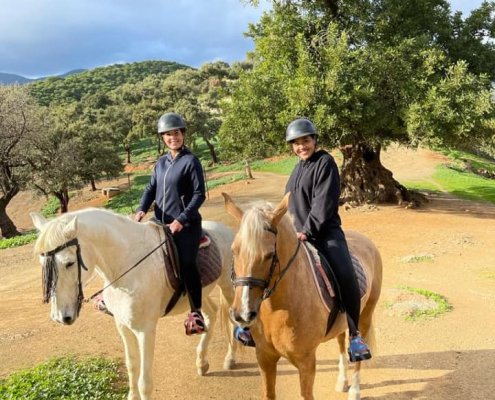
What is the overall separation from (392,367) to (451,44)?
53.9ft

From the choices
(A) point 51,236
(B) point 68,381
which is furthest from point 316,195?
(B) point 68,381

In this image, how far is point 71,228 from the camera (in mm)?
3977

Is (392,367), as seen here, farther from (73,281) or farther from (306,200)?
(73,281)

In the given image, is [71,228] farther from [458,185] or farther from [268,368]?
[458,185]

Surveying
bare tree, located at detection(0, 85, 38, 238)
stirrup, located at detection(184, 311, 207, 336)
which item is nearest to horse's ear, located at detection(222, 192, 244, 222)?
stirrup, located at detection(184, 311, 207, 336)

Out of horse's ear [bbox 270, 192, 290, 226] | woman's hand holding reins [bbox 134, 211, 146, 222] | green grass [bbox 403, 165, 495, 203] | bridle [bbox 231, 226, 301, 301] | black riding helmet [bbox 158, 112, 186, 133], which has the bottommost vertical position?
green grass [bbox 403, 165, 495, 203]

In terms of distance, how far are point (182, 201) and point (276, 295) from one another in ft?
6.97

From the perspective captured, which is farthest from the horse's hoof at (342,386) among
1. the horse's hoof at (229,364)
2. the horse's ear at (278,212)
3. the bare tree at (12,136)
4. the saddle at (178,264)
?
the bare tree at (12,136)

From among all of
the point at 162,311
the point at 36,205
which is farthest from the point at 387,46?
the point at 36,205

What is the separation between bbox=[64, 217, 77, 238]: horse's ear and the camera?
3948 millimetres

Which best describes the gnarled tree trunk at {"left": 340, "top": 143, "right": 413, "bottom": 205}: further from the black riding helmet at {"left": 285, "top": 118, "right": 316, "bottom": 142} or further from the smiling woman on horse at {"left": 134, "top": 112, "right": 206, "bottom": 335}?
the black riding helmet at {"left": 285, "top": 118, "right": 316, "bottom": 142}

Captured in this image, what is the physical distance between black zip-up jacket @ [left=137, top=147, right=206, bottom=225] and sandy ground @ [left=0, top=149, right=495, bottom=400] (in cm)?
248

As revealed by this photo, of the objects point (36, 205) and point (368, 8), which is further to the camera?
point (36, 205)

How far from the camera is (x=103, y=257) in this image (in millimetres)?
4543
